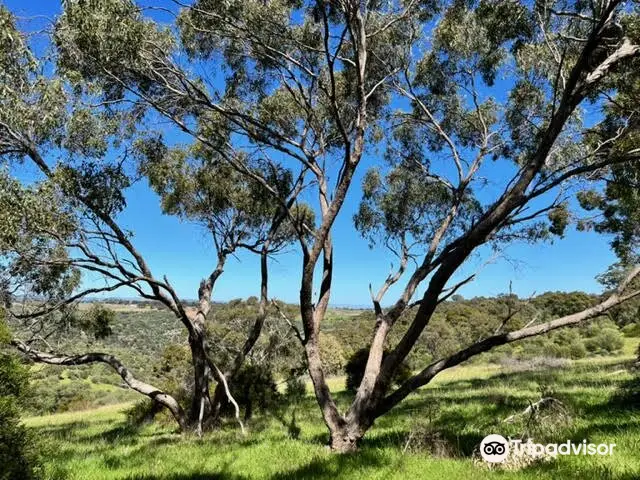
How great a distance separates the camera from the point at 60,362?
9.98m

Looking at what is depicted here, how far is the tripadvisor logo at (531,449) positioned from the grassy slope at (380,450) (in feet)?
0.62

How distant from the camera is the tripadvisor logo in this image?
16.8 feet

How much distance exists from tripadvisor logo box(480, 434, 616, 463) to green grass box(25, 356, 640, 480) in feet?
0.60

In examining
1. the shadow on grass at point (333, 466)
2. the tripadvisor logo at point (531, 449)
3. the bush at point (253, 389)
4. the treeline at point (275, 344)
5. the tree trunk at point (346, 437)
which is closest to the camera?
the tripadvisor logo at point (531, 449)

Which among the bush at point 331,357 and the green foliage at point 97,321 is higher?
the green foliage at point 97,321

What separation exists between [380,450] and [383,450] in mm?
40

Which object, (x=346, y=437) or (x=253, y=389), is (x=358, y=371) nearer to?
(x=253, y=389)

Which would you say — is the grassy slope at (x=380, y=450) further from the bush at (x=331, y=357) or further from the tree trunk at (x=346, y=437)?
the bush at (x=331, y=357)

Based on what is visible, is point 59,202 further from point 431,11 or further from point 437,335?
point 437,335

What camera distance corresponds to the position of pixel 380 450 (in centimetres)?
618

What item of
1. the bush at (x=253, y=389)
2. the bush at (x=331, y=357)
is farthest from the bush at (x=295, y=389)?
the bush at (x=331, y=357)

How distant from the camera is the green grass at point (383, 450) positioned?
16.0ft

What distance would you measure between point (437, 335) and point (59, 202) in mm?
33275

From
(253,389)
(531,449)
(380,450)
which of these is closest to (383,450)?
(380,450)
